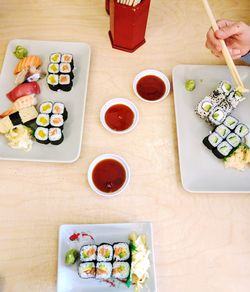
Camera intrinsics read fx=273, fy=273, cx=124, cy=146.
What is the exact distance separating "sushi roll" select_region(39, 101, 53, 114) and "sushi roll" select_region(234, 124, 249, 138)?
936 mm

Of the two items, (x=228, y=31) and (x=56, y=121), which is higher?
(x=228, y=31)

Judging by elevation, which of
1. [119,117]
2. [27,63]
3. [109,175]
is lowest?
[109,175]

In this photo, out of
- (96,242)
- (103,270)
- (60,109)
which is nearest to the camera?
(103,270)

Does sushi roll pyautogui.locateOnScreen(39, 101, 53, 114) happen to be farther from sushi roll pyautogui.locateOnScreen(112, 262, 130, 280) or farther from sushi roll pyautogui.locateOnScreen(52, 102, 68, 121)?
sushi roll pyautogui.locateOnScreen(112, 262, 130, 280)

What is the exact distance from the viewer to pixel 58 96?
4.85 feet

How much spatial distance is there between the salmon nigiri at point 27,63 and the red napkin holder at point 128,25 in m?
0.45

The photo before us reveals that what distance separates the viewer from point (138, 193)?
1265 millimetres

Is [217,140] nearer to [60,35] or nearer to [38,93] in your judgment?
[38,93]

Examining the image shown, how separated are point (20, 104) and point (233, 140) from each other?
107cm

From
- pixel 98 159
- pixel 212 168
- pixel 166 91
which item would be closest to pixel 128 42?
pixel 166 91

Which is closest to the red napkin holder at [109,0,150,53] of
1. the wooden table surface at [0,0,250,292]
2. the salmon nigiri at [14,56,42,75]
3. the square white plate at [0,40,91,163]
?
the wooden table surface at [0,0,250,292]

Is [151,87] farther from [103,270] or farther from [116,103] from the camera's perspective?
[103,270]

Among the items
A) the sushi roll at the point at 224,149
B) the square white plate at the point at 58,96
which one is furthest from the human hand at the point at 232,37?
the square white plate at the point at 58,96

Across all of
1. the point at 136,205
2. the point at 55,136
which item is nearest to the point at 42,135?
the point at 55,136
